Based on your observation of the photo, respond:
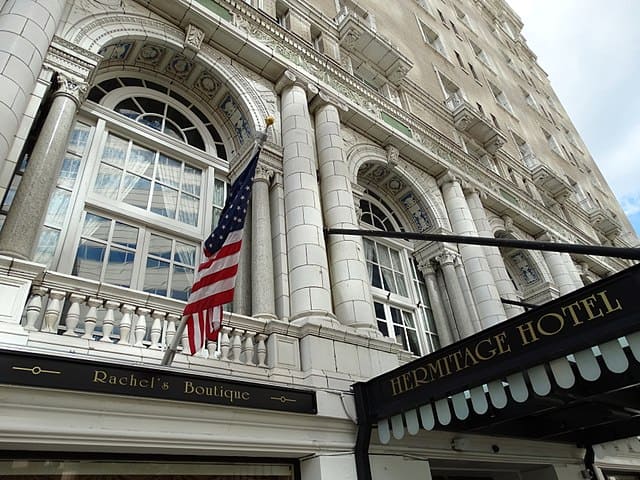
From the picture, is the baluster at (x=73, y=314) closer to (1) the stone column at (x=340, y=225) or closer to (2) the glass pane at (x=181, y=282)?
(2) the glass pane at (x=181, y=282)

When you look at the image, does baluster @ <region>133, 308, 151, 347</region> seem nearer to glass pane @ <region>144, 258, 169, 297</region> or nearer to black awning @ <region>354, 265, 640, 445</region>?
glass pane @ <region>144, 258, 169, 297</region>

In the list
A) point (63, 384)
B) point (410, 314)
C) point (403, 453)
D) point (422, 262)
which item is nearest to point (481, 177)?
point (422, 262)

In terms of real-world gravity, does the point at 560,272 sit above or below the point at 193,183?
above

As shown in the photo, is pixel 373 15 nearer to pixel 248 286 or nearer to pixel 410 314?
pixel 410 314

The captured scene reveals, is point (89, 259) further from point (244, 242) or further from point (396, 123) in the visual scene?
point (396, 123)

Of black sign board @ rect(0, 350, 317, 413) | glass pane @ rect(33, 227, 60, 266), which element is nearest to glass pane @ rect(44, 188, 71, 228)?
glass pane @ rect(33, 227, 60, 266)

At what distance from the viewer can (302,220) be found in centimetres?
855

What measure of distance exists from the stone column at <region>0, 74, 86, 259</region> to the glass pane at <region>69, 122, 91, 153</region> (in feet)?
2.63

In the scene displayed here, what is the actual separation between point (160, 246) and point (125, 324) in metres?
2.55

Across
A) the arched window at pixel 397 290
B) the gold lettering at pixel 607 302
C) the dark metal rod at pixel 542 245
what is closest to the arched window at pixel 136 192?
the dark metal rod at pixel 542 245

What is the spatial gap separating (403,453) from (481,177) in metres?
12.8

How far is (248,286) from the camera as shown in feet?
27.1

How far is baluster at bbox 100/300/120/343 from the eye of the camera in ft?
17.7

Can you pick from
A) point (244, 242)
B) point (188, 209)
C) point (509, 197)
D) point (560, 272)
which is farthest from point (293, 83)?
point (560, 272)
